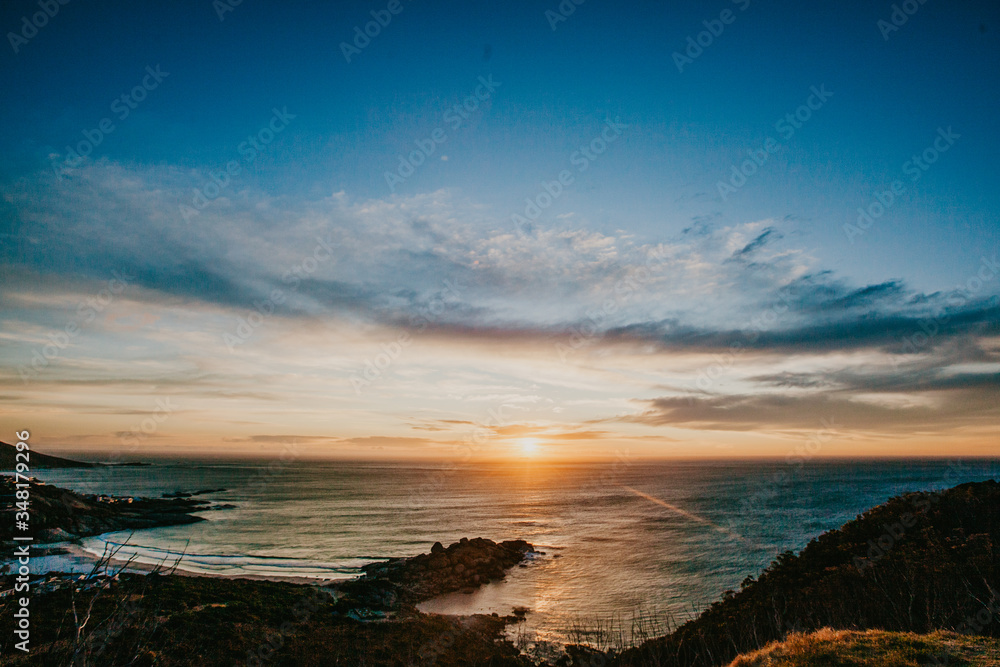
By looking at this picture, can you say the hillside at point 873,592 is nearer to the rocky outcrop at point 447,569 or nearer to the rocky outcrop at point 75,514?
the rocky outcrop at point 447,569

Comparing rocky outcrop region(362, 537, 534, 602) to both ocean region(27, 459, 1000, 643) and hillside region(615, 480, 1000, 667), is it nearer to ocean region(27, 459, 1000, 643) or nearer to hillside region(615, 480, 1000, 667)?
ocean region(27, 459, 1000, 643)

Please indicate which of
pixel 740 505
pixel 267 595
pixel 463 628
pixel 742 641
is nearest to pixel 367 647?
pixel 463 628

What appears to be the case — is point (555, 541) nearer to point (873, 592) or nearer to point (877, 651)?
point (873, 592)

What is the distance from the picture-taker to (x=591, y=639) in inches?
985

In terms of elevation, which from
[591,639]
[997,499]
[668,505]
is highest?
[997,499]

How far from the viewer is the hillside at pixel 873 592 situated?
18266 mm

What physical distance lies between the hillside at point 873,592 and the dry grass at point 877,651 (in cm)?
305

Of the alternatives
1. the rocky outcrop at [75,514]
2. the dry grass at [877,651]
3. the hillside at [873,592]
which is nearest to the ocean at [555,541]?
the rocky outcrop at [75,514]

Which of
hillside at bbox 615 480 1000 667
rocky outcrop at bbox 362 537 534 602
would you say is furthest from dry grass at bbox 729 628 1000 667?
rocky outcrop at bbox 362 537 534 602

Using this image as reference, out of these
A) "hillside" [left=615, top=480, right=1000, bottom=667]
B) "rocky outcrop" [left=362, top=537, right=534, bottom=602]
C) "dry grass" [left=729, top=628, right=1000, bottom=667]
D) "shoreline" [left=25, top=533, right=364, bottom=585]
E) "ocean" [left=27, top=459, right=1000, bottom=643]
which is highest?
"dry grass" [left=729, top=628, right=1000, bottom=667]

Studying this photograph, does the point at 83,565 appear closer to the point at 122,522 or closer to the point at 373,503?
the point at 122,522

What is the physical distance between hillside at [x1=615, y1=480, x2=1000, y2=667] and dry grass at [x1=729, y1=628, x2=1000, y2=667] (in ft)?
10.00

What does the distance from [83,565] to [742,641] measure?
149ft

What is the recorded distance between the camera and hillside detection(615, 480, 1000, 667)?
59.9ft
